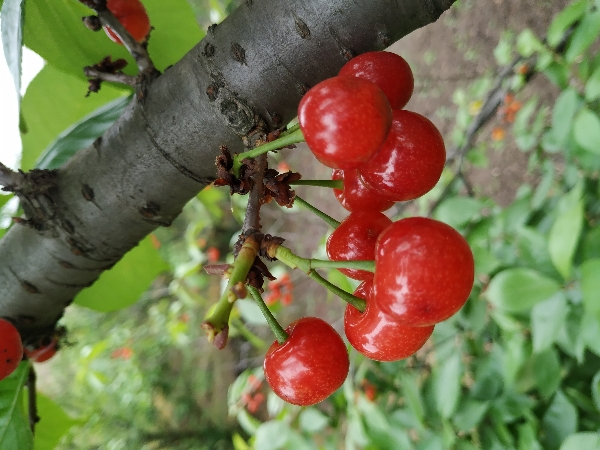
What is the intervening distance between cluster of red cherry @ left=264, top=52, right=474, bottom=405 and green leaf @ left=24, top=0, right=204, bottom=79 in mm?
461

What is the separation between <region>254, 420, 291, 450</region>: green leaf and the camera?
166cm

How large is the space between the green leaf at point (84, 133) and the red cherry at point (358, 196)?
541mm

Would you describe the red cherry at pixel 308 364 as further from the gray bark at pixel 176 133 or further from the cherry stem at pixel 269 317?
the gray bark at pixel 176 133

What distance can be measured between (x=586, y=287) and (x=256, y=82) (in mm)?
849

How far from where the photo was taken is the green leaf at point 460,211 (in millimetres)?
1352

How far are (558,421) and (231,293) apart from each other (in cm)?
127

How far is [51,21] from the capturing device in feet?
2.43

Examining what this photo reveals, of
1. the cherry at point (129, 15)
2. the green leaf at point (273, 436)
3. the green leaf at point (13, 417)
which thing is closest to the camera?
the cherry at point (129, 15)

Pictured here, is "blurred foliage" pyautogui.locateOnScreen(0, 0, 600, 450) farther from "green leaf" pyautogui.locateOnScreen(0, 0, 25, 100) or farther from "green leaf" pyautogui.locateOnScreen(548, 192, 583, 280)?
"green leaf" pyautogui.locateOnScreen(0, 0, 25, 100)

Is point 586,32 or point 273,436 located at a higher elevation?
point 586,32

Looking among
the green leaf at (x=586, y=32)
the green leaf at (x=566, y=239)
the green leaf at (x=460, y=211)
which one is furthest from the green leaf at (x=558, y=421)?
the green leaf at (x=586, y=32)

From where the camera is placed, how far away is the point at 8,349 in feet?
2.36

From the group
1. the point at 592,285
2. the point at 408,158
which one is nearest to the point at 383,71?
the point at 408,158

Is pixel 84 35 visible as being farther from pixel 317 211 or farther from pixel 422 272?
pixel 422 272
